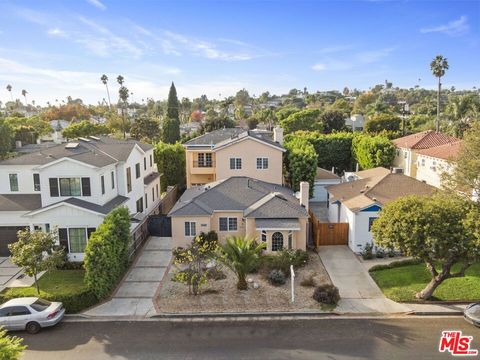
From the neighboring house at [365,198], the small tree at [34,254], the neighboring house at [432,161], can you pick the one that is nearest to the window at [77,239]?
the small tree at [34,254]

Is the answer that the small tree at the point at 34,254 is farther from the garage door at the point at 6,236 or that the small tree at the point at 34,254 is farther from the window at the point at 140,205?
the window at the point at 140,205

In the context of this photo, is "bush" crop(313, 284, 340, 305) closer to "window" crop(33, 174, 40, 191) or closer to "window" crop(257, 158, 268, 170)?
"window" crop(257, 158, 268, 170)

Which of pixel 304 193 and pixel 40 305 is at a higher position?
pixel 304 193

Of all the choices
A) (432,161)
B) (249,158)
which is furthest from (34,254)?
(432,161)

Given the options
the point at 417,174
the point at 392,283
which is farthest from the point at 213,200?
the point at 417,174

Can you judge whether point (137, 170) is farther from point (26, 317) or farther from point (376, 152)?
point (376, 152)

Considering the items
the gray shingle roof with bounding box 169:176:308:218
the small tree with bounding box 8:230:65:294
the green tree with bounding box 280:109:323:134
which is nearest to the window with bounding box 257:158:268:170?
the gray shingle roof with bounding box 169:176:308:218
